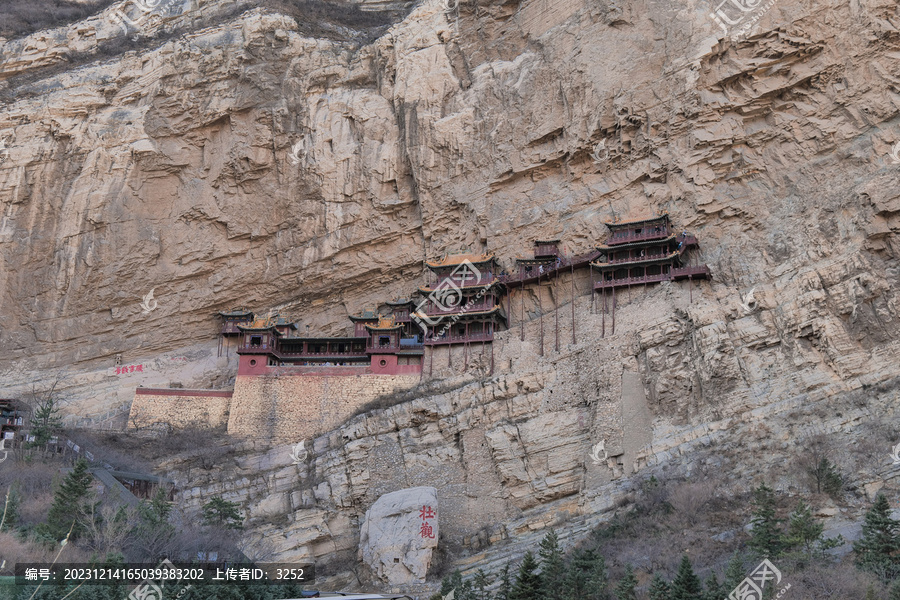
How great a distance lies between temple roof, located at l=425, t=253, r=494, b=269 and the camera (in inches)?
1380

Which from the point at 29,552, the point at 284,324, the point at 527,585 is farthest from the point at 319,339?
the point at 527,585

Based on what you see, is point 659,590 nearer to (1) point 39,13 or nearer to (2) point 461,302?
(2) point 461,302

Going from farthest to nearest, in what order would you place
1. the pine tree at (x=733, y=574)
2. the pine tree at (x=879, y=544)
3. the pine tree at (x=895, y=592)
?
the pine tree at (x=879, y=544)
the pine tree at (x=733, y=574)
the pine tree at (x=895, y=592)

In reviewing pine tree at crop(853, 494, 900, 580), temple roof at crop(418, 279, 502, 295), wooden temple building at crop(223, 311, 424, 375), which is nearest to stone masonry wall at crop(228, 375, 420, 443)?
wooden temple building at crop(223, 311, 424, 375)

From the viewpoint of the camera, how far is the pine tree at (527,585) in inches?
779

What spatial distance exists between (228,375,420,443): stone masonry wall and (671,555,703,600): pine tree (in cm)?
1611

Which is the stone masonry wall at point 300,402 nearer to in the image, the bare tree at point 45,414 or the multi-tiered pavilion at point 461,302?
the multi-tiered pavilion at point 461,302

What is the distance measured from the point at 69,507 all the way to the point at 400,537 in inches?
340

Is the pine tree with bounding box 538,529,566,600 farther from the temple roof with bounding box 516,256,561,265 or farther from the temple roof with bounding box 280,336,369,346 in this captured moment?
the temple roof with bounding box 280,336,369,346

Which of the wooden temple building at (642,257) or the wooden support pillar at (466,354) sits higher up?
Result: the wooden temple building at (642,257)

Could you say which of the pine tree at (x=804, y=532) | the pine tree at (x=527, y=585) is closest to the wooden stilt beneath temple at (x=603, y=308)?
the pine tree at (x=804, y=532)

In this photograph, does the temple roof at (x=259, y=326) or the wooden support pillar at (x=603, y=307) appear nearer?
the wooden support pillar at (x=603, y=307)

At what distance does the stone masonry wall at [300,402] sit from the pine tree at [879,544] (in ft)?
57.4

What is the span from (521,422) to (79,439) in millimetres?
15948
